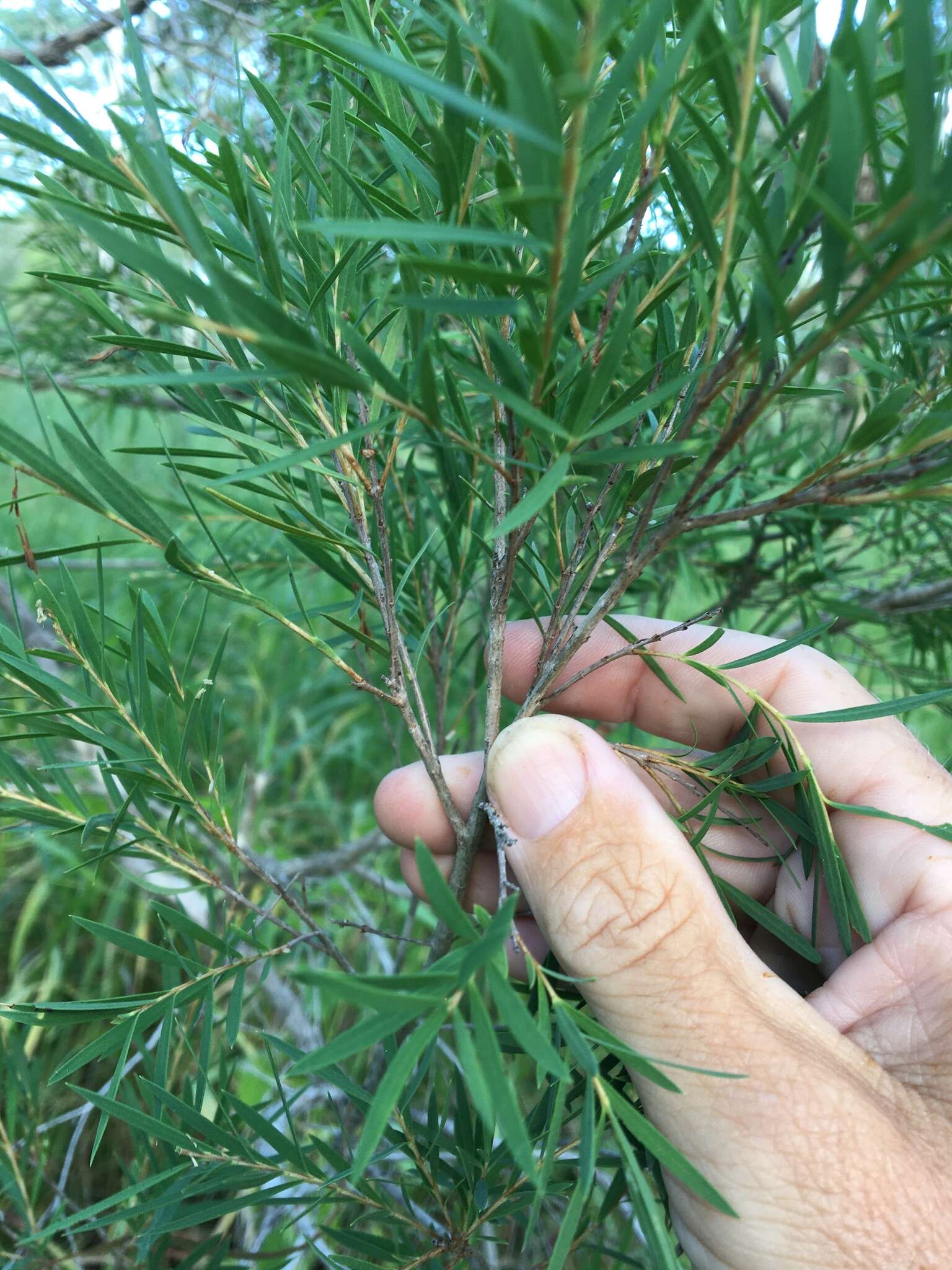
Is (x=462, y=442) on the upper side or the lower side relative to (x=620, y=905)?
upper

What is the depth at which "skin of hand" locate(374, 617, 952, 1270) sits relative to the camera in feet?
1.18

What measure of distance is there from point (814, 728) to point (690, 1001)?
0.70 ft

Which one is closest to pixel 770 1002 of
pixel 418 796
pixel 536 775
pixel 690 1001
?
pixel 690 1001

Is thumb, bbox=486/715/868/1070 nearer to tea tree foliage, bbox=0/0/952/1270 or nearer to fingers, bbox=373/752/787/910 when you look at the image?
tea tree foliage, bbox=0/0/952/1270

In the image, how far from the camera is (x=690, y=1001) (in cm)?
38

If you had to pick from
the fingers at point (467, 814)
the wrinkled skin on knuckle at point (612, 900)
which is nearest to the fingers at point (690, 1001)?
the wrinkled skin on knuckle at point (612, 900)

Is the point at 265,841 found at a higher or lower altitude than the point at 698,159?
lower

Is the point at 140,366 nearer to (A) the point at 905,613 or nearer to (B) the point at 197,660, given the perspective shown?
(A) the point at 905,613

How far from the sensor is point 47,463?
25 cm

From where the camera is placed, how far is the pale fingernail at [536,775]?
383 mm

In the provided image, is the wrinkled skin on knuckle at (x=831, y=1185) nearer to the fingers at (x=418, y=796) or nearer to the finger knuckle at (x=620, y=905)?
the finger knuckle at (x=620, y=905)

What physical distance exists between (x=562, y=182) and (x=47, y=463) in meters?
0.18

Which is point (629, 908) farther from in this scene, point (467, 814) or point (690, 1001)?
point (467, 814)

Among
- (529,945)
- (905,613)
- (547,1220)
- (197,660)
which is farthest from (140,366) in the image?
(197,660)
